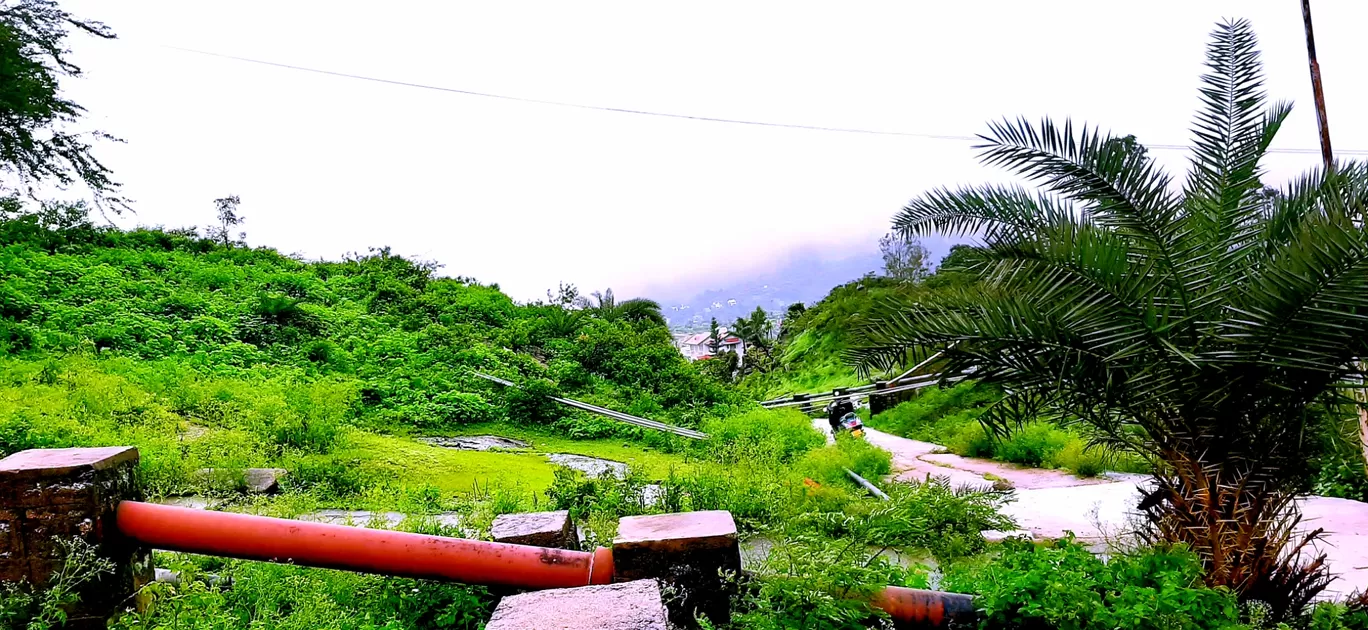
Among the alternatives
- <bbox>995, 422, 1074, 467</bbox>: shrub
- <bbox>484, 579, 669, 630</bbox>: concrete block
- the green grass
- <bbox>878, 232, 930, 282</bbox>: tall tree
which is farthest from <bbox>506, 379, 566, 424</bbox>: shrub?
<bbox>878, 232, 930, 282</bbox>: tall tree

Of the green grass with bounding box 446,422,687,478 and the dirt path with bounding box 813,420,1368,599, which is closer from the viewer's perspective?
the dirt path with bounding box 813,420,1368,599

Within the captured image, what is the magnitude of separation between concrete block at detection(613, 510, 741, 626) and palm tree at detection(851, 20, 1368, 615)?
223cm

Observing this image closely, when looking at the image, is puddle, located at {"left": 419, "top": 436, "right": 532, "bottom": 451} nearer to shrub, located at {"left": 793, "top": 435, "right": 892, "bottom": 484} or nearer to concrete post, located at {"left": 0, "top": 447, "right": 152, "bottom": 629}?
shrub, located at {"left": 793, "top": 435, "right": 892, "bottom": 484}

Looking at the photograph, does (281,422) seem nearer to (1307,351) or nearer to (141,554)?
(141,554)

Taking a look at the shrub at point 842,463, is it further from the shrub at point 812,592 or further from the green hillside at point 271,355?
the shrub at point 812,592

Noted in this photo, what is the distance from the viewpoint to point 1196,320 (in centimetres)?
421

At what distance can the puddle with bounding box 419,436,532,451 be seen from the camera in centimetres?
884

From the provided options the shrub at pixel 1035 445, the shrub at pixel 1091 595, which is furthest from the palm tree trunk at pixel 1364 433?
the shrub at pixel 1091 595

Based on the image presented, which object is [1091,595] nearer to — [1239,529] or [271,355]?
[1239,529]

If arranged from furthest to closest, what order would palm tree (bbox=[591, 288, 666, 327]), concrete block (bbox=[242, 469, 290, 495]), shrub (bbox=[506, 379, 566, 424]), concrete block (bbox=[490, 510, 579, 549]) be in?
palm tree (bbox=[591, 288, 666, 327])
shrub (bbox=[506, 379, 566, 424])
concrete block (bbox=[242, 469, 290, 495])
concrete block (bbox=[490, 510, 579, 549])

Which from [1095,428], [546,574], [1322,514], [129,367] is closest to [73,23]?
[129,367]

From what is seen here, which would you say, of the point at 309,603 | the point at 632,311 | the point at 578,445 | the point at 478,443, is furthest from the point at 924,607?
the point at 632,311

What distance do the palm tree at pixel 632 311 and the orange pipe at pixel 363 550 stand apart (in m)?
12.8

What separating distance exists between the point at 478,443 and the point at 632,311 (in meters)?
8.64
